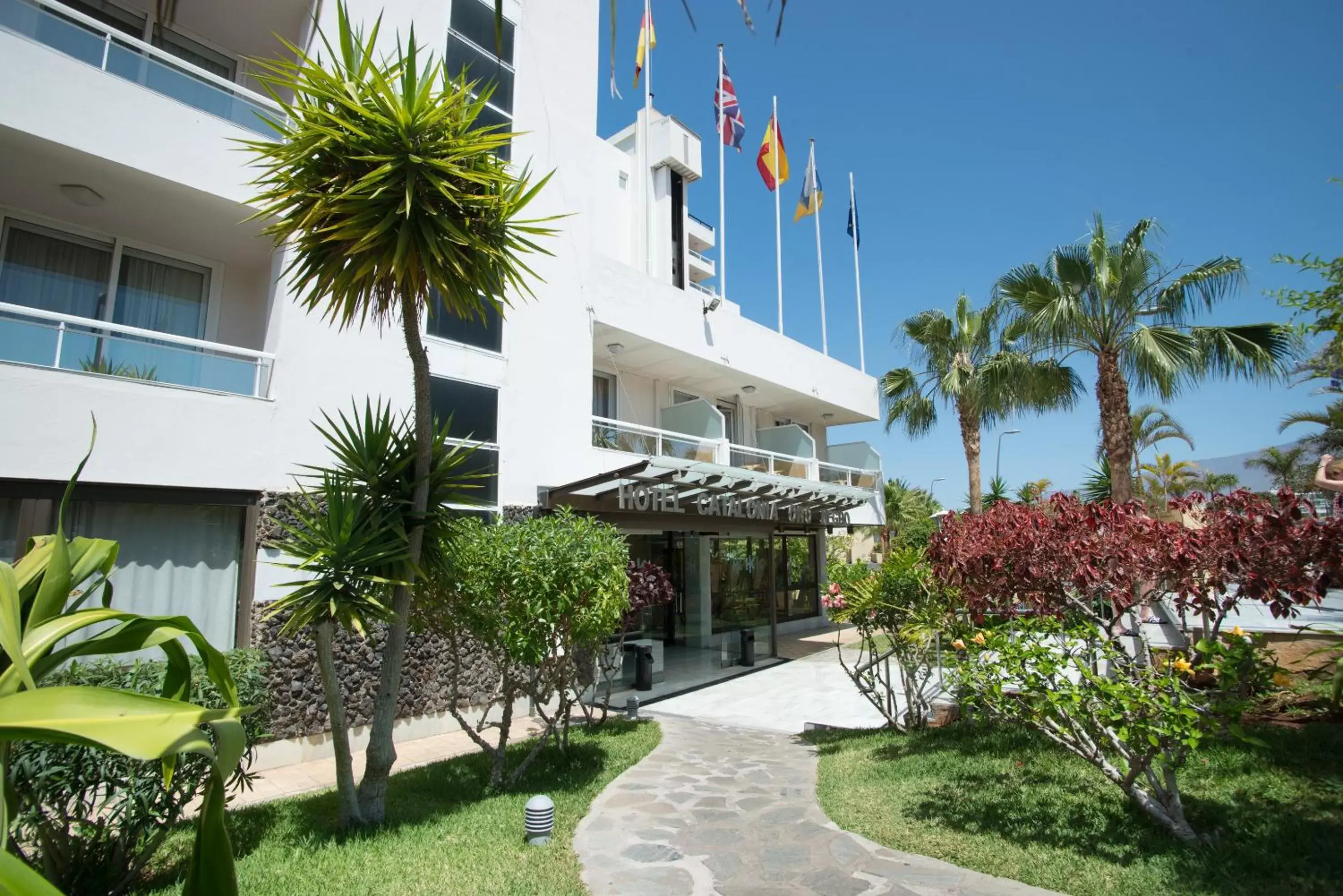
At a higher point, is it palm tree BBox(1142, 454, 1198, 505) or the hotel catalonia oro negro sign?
palm tree BBox(1142, 454, 1198, 505)

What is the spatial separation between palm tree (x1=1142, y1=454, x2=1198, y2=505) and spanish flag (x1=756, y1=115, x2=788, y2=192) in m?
31.7

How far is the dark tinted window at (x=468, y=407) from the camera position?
11.1 meters

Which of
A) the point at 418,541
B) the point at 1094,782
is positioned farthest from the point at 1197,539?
the point at 418,541

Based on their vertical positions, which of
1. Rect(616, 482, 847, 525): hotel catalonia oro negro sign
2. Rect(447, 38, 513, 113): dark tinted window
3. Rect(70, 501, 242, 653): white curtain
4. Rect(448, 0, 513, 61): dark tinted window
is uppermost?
Rect(448, 0, 513, 61): dark tinted window

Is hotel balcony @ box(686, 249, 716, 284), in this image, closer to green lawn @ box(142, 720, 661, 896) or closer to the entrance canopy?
the entrance canopy

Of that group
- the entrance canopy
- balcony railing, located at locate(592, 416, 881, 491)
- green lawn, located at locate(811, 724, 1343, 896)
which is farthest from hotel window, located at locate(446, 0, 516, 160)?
green lawn, located at locate(811, 724, 1343, 896)

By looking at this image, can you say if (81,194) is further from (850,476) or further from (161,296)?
(850,476)

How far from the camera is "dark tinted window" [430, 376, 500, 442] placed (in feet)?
36.3

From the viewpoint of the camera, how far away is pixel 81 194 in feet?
28.1

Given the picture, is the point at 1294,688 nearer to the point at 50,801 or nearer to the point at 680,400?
the point at 50,801

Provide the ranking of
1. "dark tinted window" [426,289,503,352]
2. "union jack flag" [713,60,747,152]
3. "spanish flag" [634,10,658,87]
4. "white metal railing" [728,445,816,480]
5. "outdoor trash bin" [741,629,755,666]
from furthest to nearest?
1. "union jack flag" [713,60,747,152]
2. "white metal railing" [728,445,816,480]
3. "spanish flag" [634,10,658,87]
4. "outdoor trash bin" [741,629,755,666]
5. "dark tinted window" [426,289,503,352]

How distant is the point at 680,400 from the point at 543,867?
14.2 m

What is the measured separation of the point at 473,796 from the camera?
7371 millimetres

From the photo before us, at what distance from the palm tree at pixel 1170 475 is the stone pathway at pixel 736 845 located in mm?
40739
